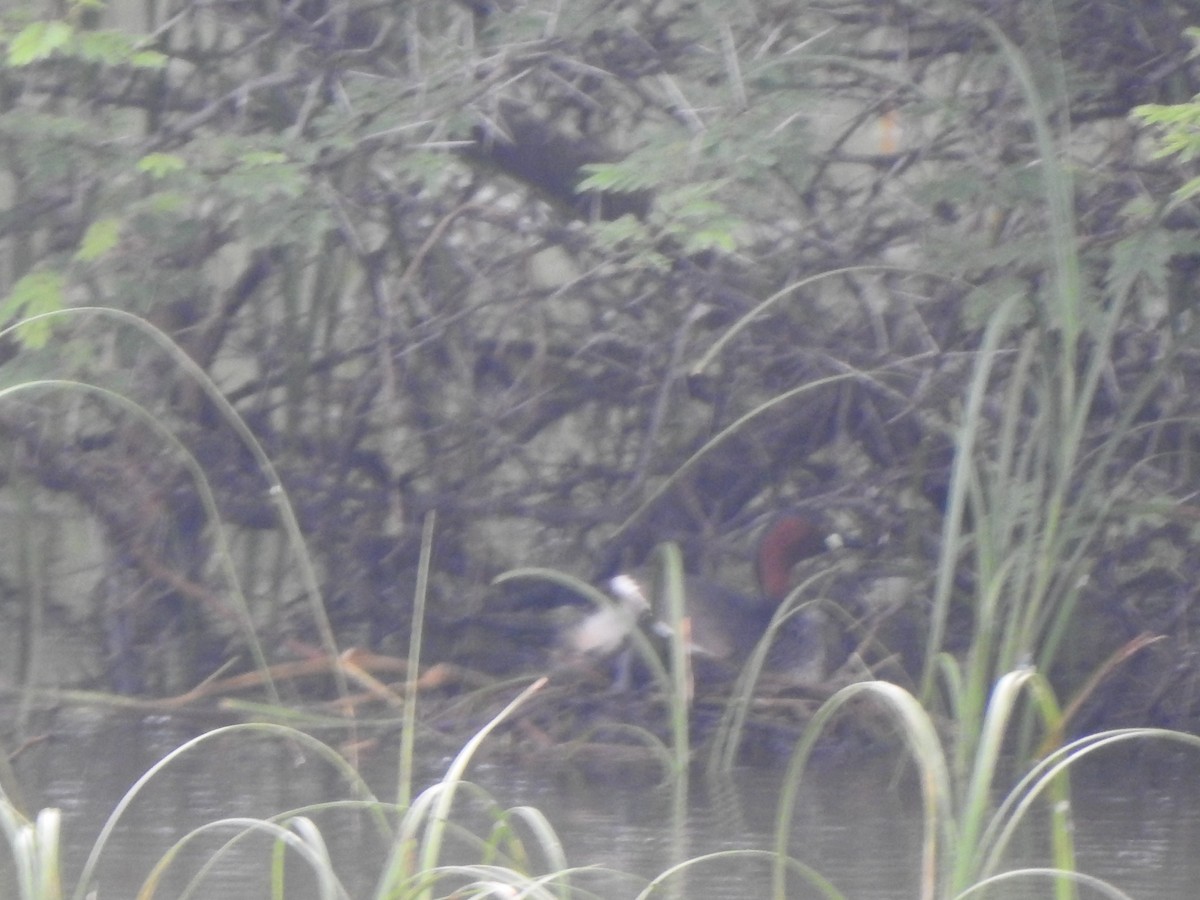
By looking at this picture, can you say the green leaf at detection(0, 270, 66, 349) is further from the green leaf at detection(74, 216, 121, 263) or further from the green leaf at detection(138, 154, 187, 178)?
the green leaf at detection(138, 154, 187, 178)

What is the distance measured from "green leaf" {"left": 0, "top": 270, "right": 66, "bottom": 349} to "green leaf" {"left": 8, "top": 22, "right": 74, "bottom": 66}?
50 cm

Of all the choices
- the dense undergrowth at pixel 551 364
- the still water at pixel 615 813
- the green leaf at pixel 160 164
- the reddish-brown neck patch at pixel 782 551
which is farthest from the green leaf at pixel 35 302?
the reddish-brown neck patch at pixel 782 551

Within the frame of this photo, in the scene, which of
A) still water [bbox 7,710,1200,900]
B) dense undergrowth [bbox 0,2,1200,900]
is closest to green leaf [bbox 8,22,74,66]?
dense undergrowth [bbox 0,2,1200,900]

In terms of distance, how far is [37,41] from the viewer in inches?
154

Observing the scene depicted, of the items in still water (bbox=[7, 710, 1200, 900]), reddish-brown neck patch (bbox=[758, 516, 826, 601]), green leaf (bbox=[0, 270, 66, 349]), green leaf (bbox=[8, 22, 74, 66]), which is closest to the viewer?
still water (bbox=[7, 710, 1200, 900])

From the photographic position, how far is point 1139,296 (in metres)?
4.32

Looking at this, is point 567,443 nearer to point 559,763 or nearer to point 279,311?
point 279,311

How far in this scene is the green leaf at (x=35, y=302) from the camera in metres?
4.04

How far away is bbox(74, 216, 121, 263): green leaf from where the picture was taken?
416 centimetres

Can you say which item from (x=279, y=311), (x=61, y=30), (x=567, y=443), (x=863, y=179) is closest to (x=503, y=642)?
(x=567, y=443)

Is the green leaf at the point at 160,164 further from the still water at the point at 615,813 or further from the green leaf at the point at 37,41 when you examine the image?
the still water at the point at 615,813

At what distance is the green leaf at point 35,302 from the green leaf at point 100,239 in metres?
0.09

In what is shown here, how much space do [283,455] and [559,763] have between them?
4.46 feet

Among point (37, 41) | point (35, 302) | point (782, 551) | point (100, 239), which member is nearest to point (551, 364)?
point (782, 551)
